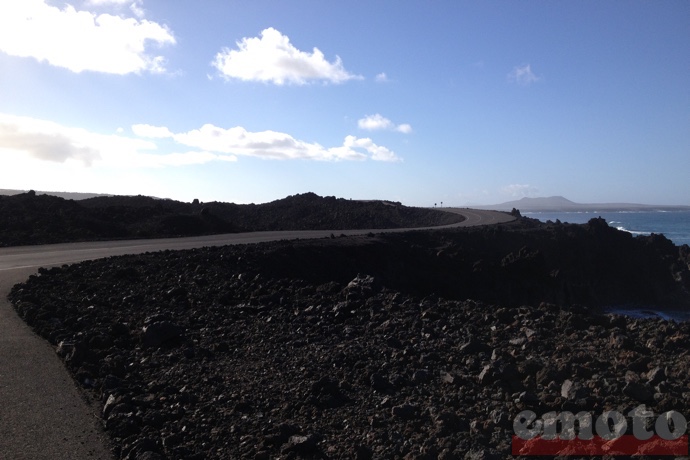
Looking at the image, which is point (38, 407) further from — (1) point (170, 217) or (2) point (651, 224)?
(2) point (651, 224)

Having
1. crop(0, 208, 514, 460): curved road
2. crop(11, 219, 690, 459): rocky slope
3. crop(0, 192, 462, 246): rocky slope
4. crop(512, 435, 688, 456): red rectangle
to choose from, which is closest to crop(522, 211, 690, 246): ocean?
crop(0, 192, 462, 246): rocky slope

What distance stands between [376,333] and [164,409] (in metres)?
3.04

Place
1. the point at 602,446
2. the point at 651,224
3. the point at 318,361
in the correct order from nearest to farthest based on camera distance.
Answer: the point at 602,446, the point at 318,361, the point at 651,224

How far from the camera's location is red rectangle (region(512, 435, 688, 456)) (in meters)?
4.04

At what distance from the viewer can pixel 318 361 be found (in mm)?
7098

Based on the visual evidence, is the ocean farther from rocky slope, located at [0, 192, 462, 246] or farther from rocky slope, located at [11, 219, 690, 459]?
rocky slope, located at [11, 219, 690, 459]

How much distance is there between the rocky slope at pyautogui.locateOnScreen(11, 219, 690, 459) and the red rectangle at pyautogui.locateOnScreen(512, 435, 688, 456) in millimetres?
230

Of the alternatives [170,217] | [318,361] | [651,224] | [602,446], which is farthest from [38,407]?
[651,224]

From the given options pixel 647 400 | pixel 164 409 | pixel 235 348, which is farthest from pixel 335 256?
pixel 647 400

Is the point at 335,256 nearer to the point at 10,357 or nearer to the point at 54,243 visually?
the point at 10,357

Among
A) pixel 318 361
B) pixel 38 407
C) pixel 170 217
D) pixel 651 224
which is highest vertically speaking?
Result: pixel 170 217

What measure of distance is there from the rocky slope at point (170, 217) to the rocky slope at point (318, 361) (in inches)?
456

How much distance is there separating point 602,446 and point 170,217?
84.0ft

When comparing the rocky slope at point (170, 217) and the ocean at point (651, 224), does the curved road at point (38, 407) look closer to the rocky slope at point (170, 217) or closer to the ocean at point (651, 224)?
the rocky slope at point (170, 217)
